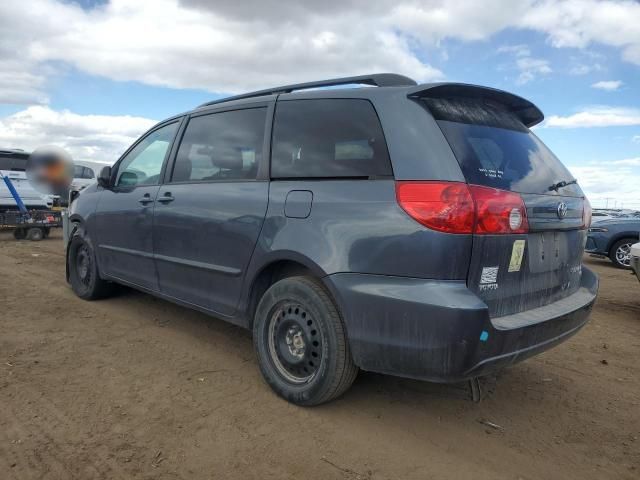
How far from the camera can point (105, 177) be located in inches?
193

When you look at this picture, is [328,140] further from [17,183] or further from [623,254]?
[17,183]

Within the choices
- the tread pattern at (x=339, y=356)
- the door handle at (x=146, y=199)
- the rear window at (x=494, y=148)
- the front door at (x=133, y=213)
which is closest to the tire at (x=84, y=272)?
the front door at (x=133, y=213)

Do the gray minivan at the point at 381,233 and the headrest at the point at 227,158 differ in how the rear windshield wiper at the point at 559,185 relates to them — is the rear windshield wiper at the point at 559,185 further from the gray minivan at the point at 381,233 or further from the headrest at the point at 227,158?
the headrest at the point at 227,158

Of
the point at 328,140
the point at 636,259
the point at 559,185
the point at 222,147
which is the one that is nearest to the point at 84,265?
the point at 222,147

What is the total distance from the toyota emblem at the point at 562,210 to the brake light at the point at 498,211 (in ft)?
1.24

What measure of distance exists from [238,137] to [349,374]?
6.08 ft

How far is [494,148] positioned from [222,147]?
1.95 metres

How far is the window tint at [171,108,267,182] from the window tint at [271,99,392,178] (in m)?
0.21

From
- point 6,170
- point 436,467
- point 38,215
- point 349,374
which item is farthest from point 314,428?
point 6,170

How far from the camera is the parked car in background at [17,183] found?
37.0ft

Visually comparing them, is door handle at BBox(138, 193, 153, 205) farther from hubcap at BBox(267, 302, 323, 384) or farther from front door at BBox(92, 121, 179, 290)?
hubcap at BBox(267, 302, 323, 384)

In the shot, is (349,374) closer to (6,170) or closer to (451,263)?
(451,263)

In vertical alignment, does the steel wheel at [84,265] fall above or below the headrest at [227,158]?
below

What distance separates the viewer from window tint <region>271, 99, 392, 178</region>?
2.75m
